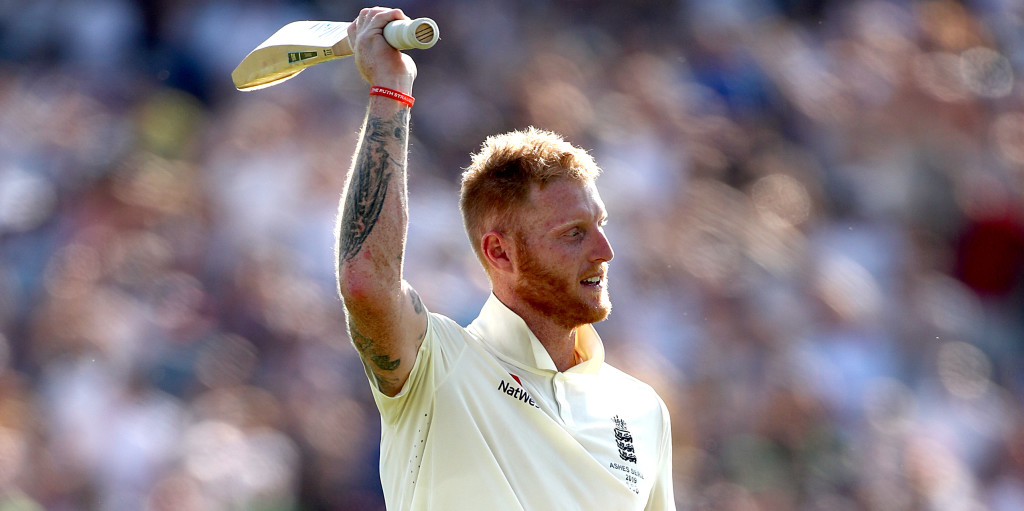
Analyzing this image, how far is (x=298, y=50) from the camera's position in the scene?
2854 mm

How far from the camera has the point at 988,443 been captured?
660 centimetres

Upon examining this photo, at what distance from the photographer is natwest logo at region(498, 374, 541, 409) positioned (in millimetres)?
2758

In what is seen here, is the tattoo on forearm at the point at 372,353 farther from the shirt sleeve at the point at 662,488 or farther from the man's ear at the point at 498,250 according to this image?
A: the shirt sleeve at the point at 662,488

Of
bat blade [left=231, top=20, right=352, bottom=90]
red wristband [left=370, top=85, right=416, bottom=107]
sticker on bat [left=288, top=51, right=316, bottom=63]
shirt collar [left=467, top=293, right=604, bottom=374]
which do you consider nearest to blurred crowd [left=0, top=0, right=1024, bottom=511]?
shirt collar [left=467, top=293, right=604, bottom=374]

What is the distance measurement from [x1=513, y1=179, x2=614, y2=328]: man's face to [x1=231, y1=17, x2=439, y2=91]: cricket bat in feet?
1.96

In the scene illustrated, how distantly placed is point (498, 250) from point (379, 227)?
642mm

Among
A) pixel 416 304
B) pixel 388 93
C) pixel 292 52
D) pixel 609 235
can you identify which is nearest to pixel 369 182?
pixel 388 93

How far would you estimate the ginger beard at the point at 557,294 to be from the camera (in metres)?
2.97

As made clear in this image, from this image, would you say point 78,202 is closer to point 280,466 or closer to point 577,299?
point 280,466

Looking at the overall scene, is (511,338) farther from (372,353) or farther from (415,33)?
(415,33)

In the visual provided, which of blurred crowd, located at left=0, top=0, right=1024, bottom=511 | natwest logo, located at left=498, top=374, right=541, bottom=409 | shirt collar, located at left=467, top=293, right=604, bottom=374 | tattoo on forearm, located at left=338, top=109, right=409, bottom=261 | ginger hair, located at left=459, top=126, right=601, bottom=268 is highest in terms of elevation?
tattoo on forearm, located at left=338, top=109, right=409, bottom=261

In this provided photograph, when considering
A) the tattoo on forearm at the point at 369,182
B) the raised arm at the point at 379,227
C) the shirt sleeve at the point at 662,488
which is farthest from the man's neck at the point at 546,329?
the tattoo on forearm at the point at 369,182

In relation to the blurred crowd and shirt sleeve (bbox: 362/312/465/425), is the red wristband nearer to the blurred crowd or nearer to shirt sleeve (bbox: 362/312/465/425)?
shirt sleeve (bbox: 362/312/465/425)

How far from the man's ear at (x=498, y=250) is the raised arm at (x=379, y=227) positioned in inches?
20.4
